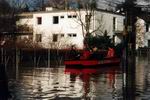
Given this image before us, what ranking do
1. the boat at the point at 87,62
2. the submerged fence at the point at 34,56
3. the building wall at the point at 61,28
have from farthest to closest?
the building wall at the point at 61,28, the submerged fence at the point at 34,56, the boat at the point at 87,62

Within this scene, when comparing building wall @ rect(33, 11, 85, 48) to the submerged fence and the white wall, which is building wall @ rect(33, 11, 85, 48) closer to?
the white wall

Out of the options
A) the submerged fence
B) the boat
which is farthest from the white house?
the boat

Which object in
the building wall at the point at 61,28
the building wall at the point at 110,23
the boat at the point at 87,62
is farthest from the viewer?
the building wall at the point at 110,23

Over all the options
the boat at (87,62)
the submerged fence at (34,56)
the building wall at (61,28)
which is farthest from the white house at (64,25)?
the boat at (87,62)

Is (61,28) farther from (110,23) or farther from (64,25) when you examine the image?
(110,23)

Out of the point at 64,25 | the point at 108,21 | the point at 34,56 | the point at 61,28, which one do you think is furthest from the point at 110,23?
the point at 34,56

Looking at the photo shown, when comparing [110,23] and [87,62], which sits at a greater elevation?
[110,23]

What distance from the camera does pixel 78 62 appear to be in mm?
40125

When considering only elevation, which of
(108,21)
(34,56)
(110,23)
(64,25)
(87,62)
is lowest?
(87,62)

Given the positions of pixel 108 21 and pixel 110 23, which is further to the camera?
pixel 110 23

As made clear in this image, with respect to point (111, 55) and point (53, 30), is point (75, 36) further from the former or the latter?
point (111, 55)

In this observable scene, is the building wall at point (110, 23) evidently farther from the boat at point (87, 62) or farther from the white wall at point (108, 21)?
the boat at point (87, 62)

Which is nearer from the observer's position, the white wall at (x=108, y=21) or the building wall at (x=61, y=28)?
the building wall at (x=61, y=28)

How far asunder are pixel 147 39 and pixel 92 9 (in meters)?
27.3
